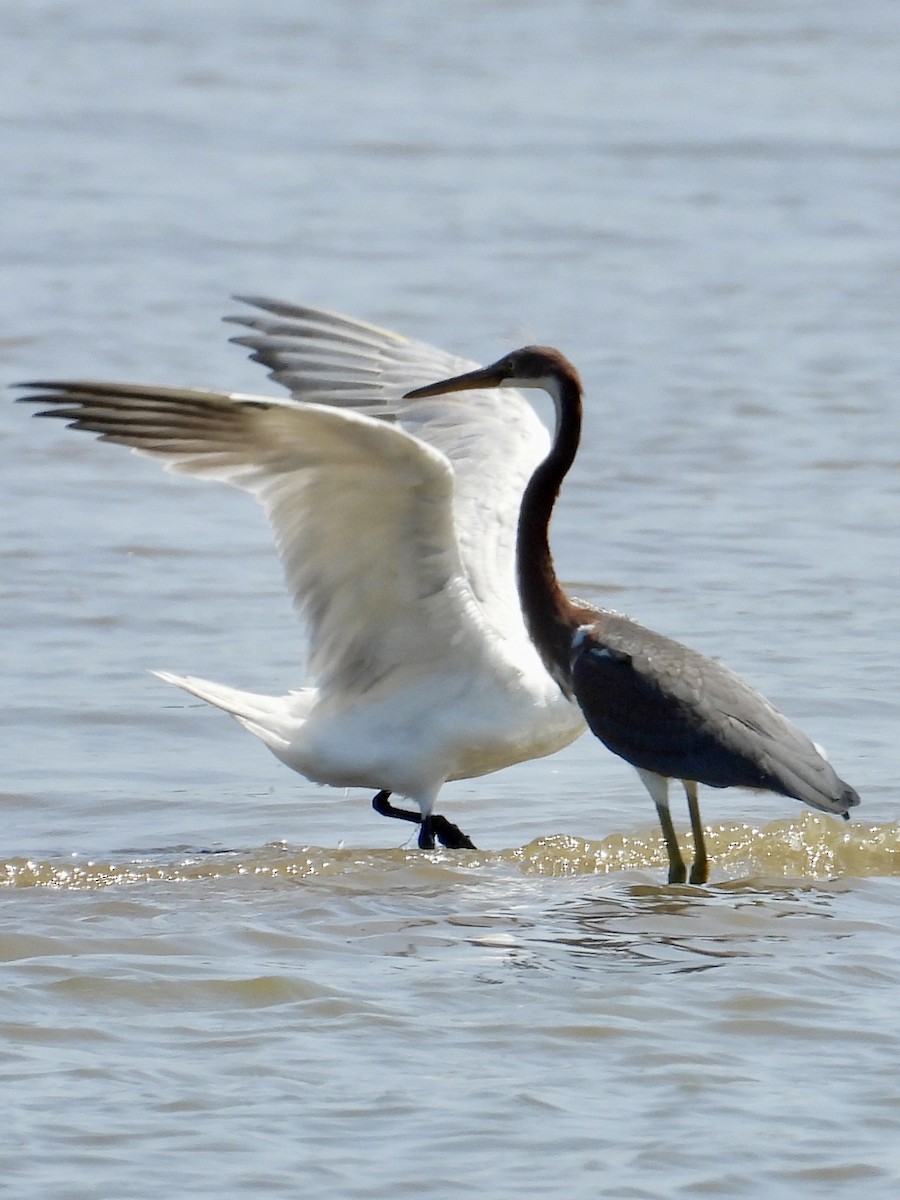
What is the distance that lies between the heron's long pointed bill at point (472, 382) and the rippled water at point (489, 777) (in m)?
0.63

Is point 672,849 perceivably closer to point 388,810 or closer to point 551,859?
point 551,859

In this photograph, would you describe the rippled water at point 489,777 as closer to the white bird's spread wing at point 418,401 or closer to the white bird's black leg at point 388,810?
the white bird's black leg at point 388,810

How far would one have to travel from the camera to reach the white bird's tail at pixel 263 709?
6.93 meters

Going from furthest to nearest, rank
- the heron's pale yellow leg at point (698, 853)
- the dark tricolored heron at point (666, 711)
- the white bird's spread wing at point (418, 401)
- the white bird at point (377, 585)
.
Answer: the white bird's spread wing at point (418, 401) → the heron's pale yellow leg at point (698, 853) → the white bird at point (377, 585) → the dark tricolored heron at point (666, 711)

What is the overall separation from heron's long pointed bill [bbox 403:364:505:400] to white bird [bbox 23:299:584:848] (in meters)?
0.39

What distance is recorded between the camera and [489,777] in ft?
26.4

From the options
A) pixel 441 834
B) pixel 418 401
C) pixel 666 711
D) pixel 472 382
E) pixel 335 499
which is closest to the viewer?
pixel 666 711

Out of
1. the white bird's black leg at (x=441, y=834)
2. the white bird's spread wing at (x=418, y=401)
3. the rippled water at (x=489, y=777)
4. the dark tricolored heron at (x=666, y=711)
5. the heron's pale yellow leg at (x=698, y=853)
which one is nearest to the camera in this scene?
the rippled water at (x=489, y=777)

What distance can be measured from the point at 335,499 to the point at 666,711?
1115 mm

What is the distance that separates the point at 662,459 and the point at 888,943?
6103 millimetres

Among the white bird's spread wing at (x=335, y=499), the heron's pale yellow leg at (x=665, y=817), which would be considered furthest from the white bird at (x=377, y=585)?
the heron's pale yellow leg at (x=665, y=817)

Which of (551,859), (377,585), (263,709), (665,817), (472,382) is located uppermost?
(472,382)

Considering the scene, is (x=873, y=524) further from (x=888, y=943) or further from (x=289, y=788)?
(x=888, y=943)

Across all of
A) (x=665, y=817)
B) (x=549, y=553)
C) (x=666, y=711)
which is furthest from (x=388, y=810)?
(x=666, y=711)
